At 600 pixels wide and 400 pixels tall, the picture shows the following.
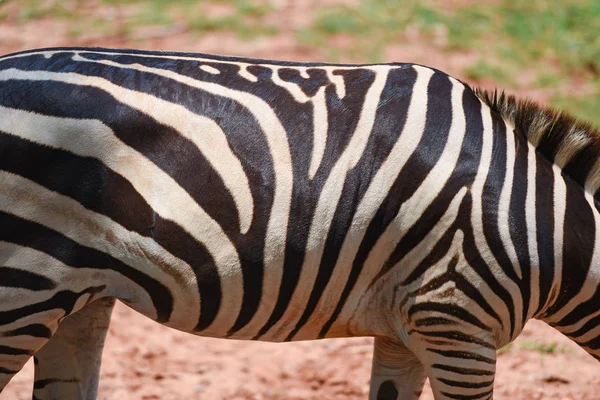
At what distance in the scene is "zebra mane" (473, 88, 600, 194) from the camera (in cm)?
343

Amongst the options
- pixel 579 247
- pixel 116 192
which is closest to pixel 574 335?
pixel 579 247

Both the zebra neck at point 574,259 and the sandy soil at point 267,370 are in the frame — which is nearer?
the zebra neck at point 574,259

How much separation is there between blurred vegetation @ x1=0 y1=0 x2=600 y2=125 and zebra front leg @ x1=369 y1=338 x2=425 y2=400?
17.4 feet

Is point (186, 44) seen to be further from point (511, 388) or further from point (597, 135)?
point (597, 135)

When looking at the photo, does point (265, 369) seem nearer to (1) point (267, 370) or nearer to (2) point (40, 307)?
(1) point (267, 370)

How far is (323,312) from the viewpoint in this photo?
333 cm

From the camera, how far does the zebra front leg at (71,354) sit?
12.3ft

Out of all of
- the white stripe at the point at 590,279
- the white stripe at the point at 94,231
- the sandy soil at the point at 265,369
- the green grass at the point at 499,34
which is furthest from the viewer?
the green grass at the point at 499,34

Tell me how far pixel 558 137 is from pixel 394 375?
4.01ft

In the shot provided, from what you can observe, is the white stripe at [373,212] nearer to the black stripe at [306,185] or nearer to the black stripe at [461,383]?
the black stripe at [306,185]

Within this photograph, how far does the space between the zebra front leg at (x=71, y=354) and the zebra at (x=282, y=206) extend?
515 millimetres

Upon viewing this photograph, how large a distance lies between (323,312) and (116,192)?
34.6 inches

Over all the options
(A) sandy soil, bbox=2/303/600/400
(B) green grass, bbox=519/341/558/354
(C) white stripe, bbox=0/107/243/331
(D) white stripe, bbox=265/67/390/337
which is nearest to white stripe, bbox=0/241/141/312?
(C) white stripe, bbox=0/107/243/331

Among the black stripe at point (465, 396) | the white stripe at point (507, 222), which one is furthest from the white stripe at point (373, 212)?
the black stripe at point (465, 396)
